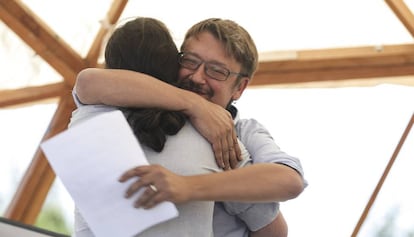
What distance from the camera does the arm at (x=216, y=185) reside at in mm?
1899

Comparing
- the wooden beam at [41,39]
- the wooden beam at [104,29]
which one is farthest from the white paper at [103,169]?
the wooden beam at [104,29]

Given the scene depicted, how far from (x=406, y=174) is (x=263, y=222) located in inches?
132

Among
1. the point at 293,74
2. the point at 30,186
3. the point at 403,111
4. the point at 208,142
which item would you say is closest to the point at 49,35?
the point at 30,186

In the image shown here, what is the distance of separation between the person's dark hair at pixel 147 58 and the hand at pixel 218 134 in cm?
4

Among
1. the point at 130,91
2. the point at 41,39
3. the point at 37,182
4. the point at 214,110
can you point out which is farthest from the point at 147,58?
the point at 37,182

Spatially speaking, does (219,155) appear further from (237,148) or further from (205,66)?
(205,66)

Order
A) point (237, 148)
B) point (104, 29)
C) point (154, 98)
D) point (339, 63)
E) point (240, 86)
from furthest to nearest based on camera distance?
point (339, 63) → point (104, 29) → point (240, 86) → point (237, 148) → point (154, 98)

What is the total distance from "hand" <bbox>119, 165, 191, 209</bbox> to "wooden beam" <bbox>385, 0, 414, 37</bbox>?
10.2 ft

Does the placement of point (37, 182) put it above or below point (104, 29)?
below

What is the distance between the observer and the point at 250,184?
196 cm

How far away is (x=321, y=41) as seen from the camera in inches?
197

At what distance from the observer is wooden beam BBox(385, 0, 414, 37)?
187 inches

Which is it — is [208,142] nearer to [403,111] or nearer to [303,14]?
[303,14]

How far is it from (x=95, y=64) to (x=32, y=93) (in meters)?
0.40
